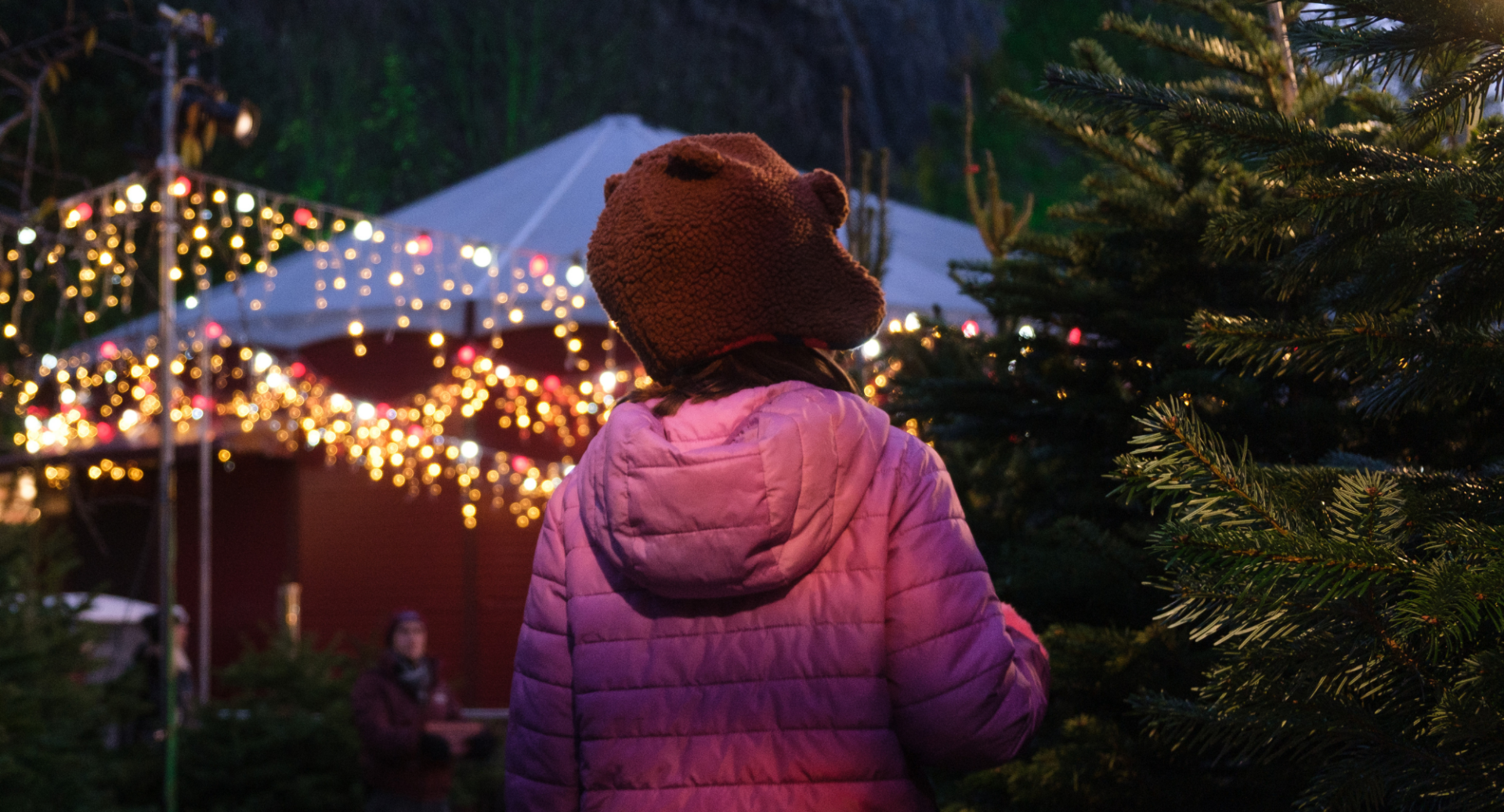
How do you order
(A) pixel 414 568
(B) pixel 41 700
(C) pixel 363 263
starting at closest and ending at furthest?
1. (B) pixel 41 700
2. (C) pixel 363 263
3. (A) pixel 414 568

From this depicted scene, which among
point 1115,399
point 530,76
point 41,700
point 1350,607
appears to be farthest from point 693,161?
point 530,76

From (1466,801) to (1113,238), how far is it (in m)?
1.81

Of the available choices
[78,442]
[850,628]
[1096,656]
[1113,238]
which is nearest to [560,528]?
[850,628]

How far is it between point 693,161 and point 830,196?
225 millimetres

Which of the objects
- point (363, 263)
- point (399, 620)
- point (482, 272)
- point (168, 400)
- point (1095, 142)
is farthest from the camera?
point (363, 263)

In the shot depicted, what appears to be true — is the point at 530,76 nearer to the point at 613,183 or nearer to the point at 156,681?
the point at 156,681

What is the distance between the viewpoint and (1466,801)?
1.10 metres

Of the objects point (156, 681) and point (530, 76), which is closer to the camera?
point (156, 681)

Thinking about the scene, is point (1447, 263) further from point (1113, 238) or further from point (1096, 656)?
point (1113, 238)

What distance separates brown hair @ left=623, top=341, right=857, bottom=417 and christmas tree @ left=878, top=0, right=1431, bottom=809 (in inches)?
31.9

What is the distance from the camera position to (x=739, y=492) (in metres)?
1.49

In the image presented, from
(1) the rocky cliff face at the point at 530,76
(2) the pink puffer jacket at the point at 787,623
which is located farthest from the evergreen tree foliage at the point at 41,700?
(1) the rocky cliff face at the point at 530,76

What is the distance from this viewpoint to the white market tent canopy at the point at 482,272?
9141 mm

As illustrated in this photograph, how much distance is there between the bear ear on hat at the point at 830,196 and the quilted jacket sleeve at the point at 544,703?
2.09ft
